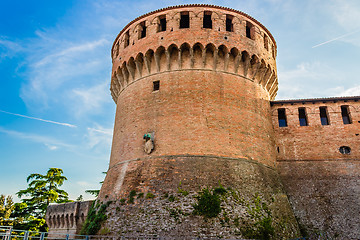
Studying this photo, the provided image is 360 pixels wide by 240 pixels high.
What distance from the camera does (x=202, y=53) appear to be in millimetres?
14703

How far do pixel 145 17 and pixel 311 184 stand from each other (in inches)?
528

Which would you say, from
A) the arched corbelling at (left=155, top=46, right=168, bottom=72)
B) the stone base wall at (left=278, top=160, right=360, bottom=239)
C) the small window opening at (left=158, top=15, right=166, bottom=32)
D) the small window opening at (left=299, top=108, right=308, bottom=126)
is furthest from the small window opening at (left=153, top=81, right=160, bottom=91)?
the small window opening at (left=299, top=108, right=308, bottom=126)

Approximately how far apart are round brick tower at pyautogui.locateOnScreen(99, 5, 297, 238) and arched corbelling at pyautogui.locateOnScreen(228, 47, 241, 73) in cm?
5

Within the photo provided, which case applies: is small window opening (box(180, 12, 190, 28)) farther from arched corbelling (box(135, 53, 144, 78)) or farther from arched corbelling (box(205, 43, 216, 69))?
arched corbelling (box(135, 53, 144, 78))

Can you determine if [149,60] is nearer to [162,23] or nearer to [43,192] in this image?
[162,23]

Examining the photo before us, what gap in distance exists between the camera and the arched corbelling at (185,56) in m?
14.9

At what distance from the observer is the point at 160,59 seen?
50.3ft

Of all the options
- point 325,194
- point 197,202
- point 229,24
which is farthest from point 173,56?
point 325,194

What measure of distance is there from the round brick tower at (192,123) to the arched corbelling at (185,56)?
0.17 ft

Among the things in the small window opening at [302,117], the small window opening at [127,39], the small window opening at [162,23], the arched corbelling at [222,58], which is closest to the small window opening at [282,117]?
the small window opening at [302,117]

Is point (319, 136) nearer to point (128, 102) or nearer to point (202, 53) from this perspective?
point (202, 53)

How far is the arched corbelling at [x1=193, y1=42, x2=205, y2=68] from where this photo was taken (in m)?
14.8

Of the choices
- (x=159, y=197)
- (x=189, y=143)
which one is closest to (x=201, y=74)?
(x=189, y=143)

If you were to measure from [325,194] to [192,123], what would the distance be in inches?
310
